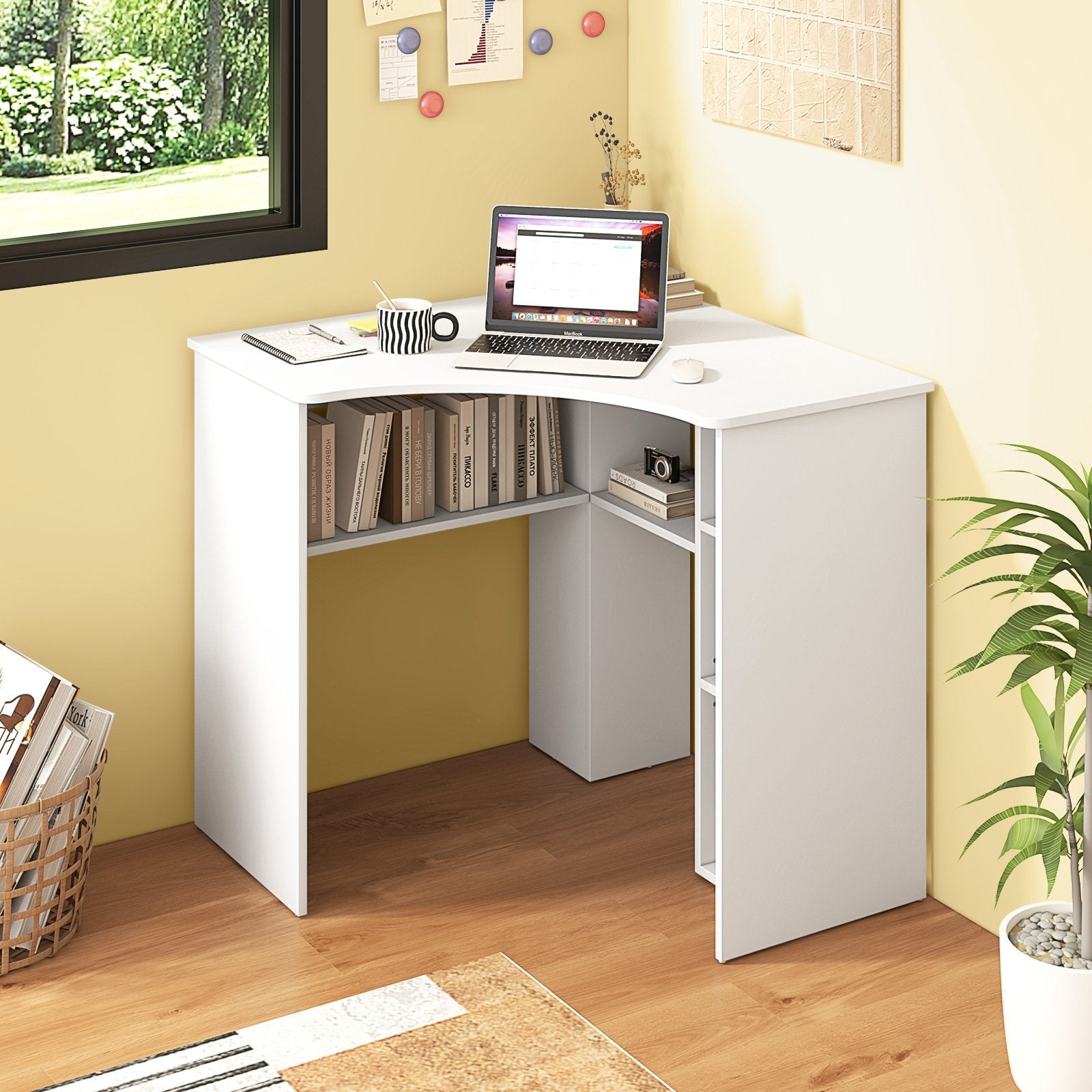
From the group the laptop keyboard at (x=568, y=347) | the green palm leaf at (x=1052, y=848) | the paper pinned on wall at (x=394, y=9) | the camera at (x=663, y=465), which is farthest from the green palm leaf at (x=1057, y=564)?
the paper pinned on wall at (x=394, y=9)

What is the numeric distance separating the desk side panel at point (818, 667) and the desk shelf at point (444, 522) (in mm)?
670

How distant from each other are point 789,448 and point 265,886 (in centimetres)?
125

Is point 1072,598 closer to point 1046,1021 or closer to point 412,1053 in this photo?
point 1046,1021

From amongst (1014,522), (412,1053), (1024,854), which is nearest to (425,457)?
(412,1053)

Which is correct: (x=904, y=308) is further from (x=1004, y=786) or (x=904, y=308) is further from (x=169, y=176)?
(x=169, y=176)

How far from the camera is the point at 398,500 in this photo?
11.0 ft

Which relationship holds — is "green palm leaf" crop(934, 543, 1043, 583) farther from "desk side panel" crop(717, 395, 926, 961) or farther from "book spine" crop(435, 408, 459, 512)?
"book spine" crop(435, 408, 459, 512)

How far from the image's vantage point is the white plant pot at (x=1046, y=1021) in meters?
2.58

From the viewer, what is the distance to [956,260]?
2.98 m

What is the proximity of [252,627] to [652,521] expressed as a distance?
0.75 m

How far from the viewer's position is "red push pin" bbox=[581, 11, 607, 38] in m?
3.59

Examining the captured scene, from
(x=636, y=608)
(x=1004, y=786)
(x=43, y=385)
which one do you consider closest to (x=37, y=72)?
(x=43, y=385)

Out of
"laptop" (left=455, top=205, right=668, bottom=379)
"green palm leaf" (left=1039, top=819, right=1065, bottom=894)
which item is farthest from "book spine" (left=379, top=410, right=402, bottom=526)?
"green palm leaf" (left=1039, top=819, right=1065, bottom=894)

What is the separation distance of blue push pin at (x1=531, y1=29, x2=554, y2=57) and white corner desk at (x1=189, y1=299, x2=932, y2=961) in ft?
1.72
